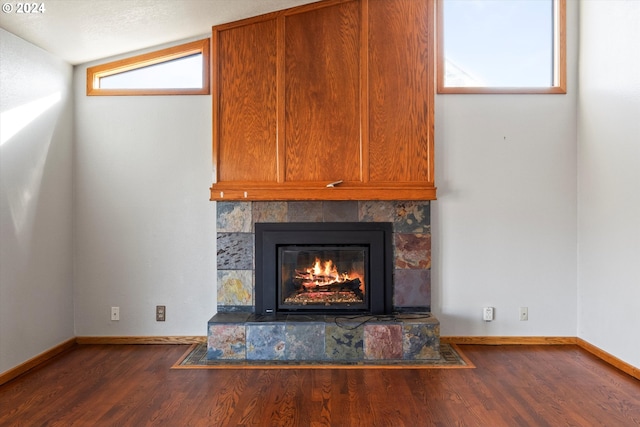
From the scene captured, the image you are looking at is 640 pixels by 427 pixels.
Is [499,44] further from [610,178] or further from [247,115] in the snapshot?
[247,115]

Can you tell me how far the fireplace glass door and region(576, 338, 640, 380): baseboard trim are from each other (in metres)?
1.76

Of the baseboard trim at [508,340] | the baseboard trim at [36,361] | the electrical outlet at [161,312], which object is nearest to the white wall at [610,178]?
the baseboard trim at [508,340]

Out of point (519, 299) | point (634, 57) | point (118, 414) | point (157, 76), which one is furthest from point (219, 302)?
point (634, 57)

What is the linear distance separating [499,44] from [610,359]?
2580 mm

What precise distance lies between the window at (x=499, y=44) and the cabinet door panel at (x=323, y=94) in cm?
85

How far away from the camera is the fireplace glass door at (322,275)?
354cm

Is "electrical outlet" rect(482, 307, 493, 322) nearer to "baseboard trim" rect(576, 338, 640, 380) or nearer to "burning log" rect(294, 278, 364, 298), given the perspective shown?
"baseboard trim" rect(576, 338, 640, 380)

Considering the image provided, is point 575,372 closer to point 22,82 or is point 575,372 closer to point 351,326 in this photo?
point 351,326

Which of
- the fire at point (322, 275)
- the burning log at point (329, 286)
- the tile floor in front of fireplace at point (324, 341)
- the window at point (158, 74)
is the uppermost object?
the window at point (158, 74)

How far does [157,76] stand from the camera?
12.1 ft

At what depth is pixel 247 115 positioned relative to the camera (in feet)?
11.0

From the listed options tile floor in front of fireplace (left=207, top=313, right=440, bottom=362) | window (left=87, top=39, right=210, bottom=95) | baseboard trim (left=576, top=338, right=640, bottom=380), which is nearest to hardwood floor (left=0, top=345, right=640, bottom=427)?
baseboard trim (left=576, top=338, right=640, bottom=380)

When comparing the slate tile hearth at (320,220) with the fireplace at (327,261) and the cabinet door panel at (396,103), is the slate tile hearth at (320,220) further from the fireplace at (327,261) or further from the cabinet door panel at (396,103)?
the cabinet door panel at (396,103)

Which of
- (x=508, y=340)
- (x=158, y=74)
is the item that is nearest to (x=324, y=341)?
(x=508, y=340)
